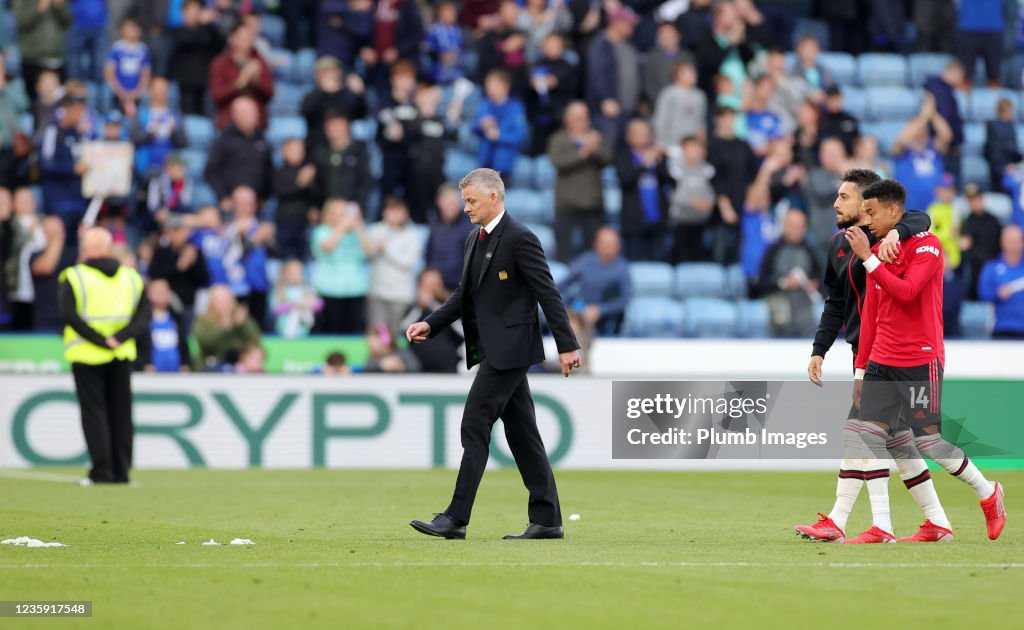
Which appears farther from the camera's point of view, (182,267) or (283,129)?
(283,129)

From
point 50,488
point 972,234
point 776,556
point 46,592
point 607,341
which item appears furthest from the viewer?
point 972,234

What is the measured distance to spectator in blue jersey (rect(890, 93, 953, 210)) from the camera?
23.0 metres

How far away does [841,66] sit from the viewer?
83.7ft

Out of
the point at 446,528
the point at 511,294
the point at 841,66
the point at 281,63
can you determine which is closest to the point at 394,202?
the point at 281,63

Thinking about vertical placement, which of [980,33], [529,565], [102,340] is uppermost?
[980,33]

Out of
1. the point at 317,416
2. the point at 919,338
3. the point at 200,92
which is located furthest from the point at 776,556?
the point at 200,92

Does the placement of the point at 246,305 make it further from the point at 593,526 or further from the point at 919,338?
the point at 919,338

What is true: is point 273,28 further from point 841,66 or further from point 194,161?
point 841,66

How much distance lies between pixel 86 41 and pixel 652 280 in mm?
8278

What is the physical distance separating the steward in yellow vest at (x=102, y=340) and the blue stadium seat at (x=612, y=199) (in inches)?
334

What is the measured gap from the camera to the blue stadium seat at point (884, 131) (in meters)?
24.7

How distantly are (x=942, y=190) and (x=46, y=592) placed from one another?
17.0 meters

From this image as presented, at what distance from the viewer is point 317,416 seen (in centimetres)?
1869

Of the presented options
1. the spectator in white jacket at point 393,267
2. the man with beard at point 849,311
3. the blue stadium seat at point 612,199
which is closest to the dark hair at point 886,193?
the man with beard at point 849,311
